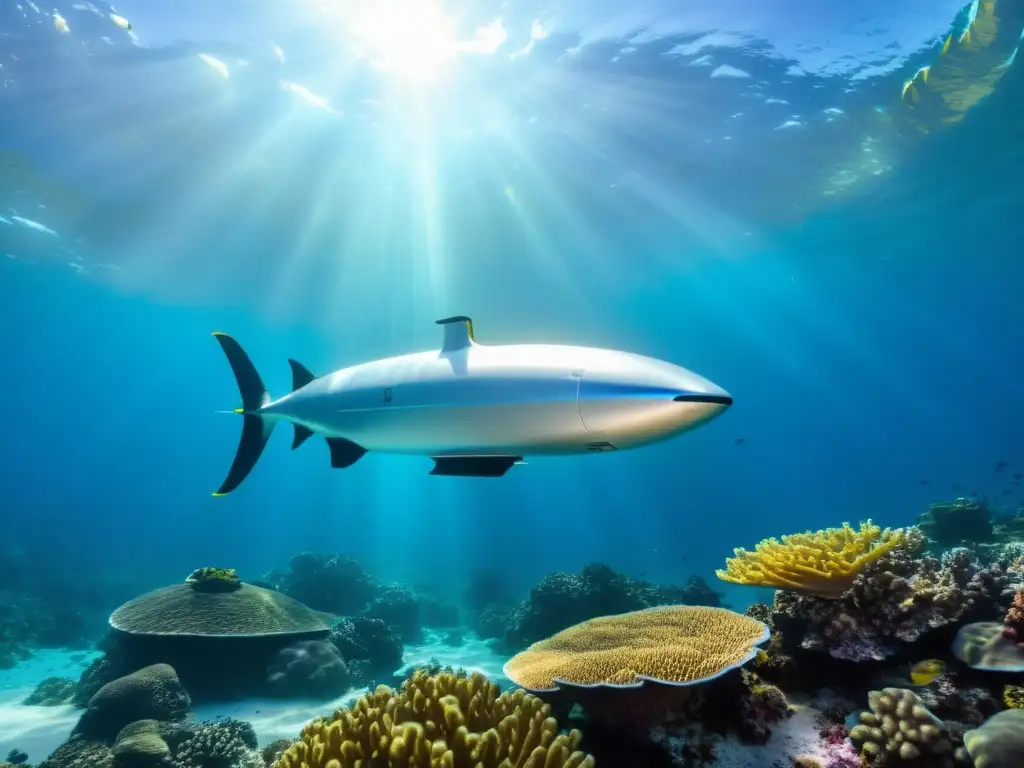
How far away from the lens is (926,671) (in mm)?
3105

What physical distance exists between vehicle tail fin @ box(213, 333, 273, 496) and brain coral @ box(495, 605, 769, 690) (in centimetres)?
313

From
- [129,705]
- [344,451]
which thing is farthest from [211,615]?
[344,451]

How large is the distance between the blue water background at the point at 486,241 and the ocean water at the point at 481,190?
17 centimetres

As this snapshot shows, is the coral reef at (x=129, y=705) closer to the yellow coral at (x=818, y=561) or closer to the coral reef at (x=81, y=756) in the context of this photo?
the coral reef at (x=81, y=756)

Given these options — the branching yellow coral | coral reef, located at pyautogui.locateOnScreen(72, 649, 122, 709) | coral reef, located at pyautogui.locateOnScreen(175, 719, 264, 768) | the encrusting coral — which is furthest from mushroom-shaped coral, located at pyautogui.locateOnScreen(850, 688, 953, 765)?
coral reef, located at pyautogui.locateOnScreen(72, 649, 122, 709)

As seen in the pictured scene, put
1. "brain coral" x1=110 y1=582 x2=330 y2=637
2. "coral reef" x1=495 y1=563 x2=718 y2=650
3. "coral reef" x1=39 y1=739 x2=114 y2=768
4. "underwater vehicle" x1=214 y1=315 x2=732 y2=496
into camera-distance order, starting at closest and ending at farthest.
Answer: "underwater vehicle" x1=214 y1=315 x2=732 y2=496
"coral reef" x1=39 y1=739 x2=114 y2=768
"brain coral" x1=110 y1=582 x2=330 y2=637
"coral reef" x1=495 y1=563 x2=718 y2=650

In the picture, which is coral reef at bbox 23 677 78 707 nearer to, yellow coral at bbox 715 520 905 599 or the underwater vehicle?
the underwater vehicle

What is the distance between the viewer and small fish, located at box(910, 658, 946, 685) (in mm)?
3064

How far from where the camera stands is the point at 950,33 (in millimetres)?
16469

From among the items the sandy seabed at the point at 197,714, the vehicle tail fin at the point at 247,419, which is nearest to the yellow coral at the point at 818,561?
the vehicle tail fin at the point at 247,419

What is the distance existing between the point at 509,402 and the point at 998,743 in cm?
290

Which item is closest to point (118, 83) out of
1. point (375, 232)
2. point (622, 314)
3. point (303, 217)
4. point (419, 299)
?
point (303, 217)

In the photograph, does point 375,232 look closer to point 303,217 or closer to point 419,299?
point 303,217

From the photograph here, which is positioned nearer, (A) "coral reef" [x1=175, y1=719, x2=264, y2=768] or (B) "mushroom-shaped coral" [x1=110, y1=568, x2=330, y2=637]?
(A) "coral reef" [x1=175, y1=719, x2=264, y2=768]
